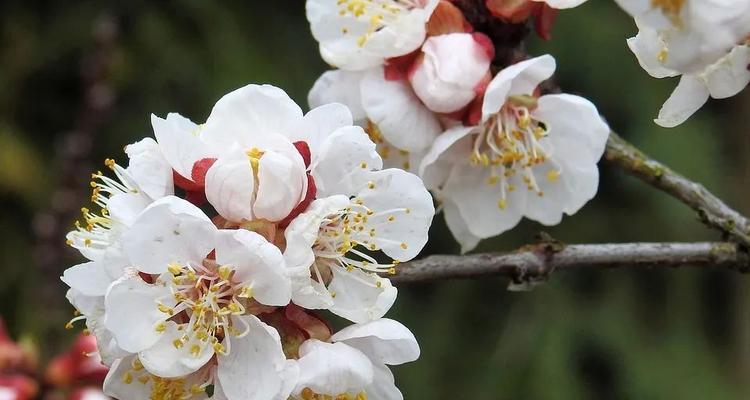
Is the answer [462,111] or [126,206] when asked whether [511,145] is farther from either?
[126,206]

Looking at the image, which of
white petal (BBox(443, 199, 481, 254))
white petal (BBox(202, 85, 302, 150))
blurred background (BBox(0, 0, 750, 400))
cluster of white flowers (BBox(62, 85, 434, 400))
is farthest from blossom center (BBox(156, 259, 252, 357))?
blurred background (BBox(0, 0, 750, 400))

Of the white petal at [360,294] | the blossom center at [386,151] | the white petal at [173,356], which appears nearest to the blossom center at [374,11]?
the blossom center at [386,151]

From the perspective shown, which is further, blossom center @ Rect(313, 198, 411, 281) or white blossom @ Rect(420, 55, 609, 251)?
white blossom @ Rect(420, 55, 609, 251)

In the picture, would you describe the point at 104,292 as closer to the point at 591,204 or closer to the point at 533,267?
the point at 533,267

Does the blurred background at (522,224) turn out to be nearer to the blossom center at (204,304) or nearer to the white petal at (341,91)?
the white petal at (341,91)

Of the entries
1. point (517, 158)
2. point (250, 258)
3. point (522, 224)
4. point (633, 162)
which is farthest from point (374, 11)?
point (522, 224)

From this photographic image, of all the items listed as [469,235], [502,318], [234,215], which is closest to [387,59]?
[469,235]

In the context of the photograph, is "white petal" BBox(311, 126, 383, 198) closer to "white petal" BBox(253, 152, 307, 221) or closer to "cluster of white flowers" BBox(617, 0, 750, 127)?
"white petal" BBox(253, 152, 307, 221)

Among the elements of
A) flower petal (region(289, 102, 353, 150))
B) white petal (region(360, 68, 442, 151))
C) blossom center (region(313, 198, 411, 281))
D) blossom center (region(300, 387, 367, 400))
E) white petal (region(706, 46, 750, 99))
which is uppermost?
flower petal (region(289, 102, 353, 150))
